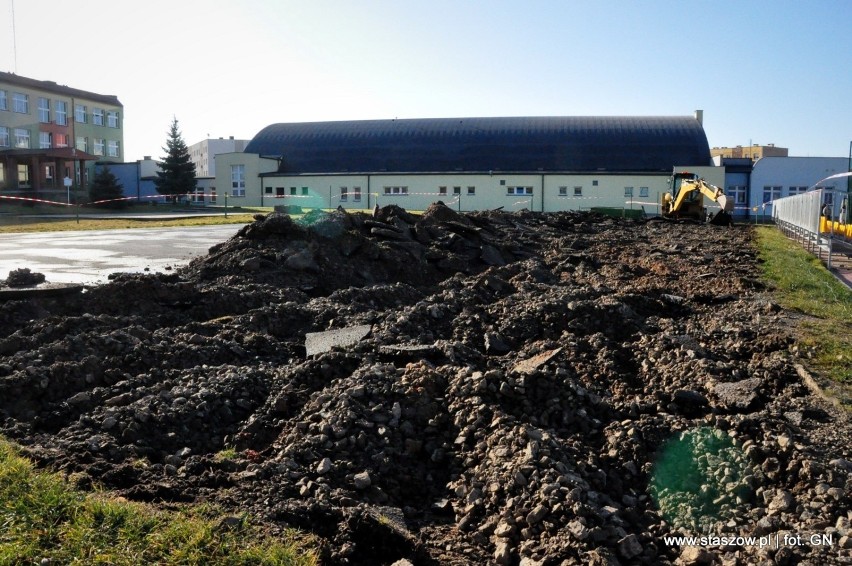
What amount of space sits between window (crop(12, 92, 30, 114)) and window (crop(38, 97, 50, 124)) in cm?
148

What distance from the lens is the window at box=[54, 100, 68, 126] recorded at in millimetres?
63562

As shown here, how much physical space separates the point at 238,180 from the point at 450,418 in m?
58.1

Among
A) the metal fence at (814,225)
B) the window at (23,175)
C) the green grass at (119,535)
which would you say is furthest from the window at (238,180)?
the green grass at (119,535)

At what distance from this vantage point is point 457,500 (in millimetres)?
4672

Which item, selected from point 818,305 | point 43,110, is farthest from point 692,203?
point 43,110

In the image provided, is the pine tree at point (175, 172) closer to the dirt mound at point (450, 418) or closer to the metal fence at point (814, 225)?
the metal fence at point (814, 225)

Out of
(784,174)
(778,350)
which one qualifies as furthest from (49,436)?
(784,174)

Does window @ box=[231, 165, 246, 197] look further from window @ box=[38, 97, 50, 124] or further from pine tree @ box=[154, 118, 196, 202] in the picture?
window @ box=[38, 97, 50, 124]

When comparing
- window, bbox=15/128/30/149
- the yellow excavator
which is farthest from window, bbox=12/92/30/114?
the yellow excavator

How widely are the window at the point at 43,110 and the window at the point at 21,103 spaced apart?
1476mm

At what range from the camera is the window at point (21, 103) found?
58.5 metres

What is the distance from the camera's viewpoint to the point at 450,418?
550 cm

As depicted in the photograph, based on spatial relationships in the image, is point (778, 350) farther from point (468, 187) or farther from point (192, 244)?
point (468, 187)

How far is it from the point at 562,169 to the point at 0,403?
52477 millimetres
